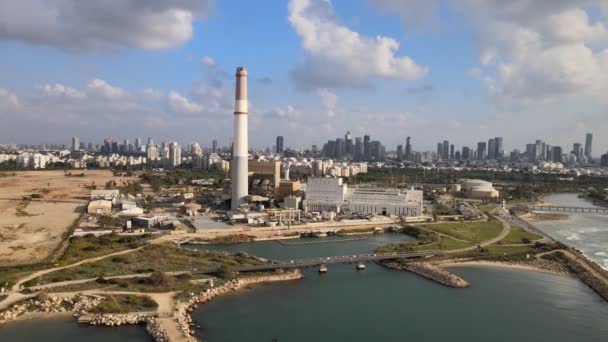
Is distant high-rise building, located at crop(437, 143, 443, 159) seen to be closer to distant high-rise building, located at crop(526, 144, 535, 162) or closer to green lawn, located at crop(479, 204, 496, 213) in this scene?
distant high-rise building, located at crop(526, 144, 535, 162)

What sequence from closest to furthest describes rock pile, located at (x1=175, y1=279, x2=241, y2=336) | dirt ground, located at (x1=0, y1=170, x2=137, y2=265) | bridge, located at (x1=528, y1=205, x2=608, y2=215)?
rock pile, located at (x1=175, y1=279, x2=241, y2=336)
dirt ground, located at (x1=0, y1=170, x2=137, y2=265)
bridge, located at (x1=528, y1=205, x2=608, y2=215)

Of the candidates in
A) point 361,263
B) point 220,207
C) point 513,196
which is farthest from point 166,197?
→ point 513,196

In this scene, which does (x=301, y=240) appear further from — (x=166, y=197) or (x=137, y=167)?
(x=137, y=167)

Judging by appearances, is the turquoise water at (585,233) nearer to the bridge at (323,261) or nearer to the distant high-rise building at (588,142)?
the bridge at (323,261)

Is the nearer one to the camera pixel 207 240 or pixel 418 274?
pixel 418 274

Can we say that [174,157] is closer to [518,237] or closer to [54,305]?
[518,237]

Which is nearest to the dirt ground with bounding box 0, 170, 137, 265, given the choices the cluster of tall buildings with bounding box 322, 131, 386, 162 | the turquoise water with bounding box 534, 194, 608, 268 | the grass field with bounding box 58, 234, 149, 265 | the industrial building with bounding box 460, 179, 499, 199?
the grass field with bounding box 58, 234, 149, 265

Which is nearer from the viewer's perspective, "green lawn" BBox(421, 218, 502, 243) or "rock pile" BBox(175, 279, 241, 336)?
"rock pile" BBox(175, 279, 241, 336)
